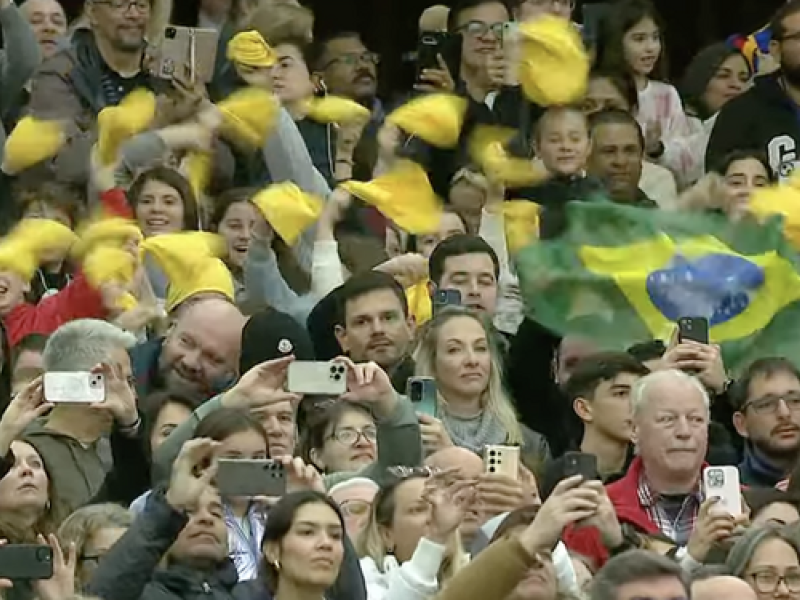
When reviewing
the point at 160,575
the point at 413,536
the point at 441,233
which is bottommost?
the point at 160,575

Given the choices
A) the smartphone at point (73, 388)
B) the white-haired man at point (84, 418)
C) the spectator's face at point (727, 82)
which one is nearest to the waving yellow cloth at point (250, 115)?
the spectator's face at point (727, 82)

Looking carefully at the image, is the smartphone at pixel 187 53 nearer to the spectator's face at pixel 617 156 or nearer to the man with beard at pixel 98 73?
the man with beard at pixel 98 73

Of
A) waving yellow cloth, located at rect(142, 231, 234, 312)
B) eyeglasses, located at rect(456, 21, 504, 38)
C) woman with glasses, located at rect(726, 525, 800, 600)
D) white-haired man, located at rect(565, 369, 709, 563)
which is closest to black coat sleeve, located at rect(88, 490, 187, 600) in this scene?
woman with glasses, located at rect(726, 525, 800, 600)

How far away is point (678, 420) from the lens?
11.9m

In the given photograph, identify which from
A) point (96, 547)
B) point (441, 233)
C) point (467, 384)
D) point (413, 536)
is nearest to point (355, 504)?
point (413, 536)

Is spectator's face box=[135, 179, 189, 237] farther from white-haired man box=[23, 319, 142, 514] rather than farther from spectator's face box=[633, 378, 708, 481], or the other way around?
spectator's face box=[633, 378, 708, 481]

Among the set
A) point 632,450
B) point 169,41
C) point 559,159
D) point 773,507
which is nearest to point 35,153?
point 169,41

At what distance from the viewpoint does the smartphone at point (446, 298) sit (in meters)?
13.2

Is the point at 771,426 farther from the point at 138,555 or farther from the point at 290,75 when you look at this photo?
the point at 290,75

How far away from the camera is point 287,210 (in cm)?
1392

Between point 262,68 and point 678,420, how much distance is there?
12.3ft

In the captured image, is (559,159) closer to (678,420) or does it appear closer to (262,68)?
(262,68)

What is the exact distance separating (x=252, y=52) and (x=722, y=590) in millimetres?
5231

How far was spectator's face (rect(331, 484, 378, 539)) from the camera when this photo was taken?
37.2 feet
